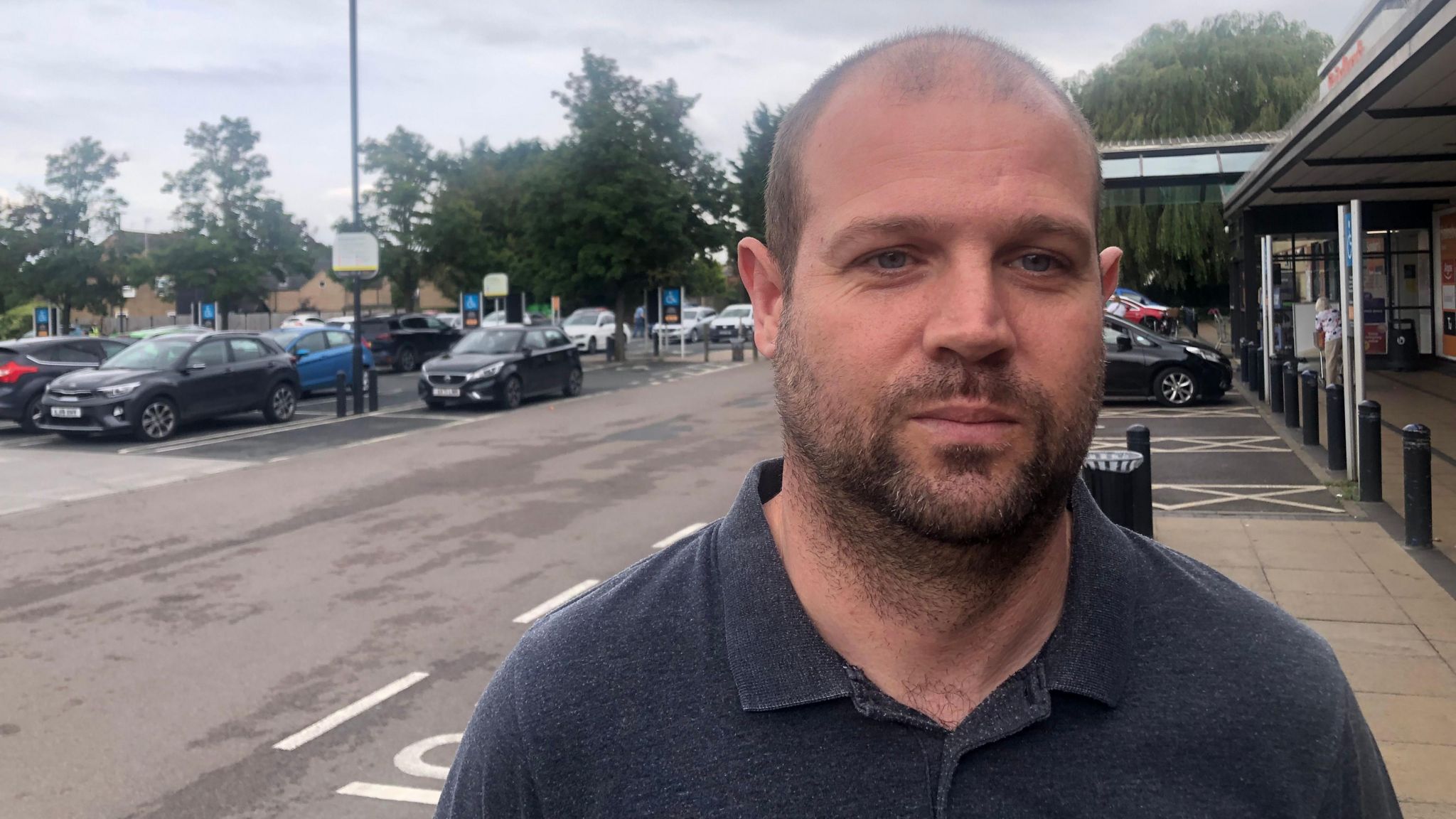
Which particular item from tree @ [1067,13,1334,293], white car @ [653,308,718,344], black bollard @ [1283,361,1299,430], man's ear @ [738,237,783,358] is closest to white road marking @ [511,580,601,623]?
man's ear @ [738,237,783,358]

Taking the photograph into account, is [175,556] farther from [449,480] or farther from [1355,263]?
[1355,263]

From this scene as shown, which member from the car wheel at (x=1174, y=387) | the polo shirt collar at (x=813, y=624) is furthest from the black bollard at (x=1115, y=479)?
the car wheel at (x=1174, y=387)

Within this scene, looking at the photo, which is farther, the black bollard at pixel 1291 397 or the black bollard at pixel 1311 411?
the black bollard at pixel 1291 397

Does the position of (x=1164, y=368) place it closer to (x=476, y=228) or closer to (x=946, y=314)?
(x=946, y=314)

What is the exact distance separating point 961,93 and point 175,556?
954 centimetres

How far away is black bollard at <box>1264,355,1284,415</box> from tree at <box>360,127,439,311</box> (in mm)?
35113

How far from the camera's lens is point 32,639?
725cm

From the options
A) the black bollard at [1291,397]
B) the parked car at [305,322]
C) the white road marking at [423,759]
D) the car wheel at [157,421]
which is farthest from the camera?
the parked car at [305,322]

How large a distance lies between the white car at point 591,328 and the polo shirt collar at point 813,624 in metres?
38.1

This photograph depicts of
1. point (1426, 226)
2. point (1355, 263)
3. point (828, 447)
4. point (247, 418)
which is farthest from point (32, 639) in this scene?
point (1426, 226)

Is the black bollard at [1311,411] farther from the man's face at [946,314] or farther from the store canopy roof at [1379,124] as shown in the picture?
the man's face at [946,314]

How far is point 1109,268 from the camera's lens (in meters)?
1.74

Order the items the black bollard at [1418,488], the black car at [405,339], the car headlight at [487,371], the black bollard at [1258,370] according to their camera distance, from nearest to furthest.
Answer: the black bollard at [1418,488]
the black bollard at [1258,370]
the car headlight at [487,371]
the black car at [405,339]

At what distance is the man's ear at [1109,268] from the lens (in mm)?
1646
